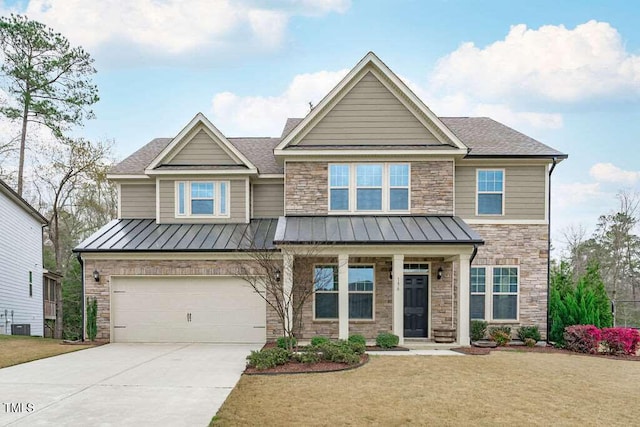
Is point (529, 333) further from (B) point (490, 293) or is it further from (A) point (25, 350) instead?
(A) point (25, 350)

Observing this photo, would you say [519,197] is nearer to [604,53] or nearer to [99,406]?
[604,53]

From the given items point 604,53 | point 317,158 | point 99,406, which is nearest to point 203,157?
point 317,158

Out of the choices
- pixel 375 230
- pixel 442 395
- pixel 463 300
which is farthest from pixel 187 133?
pixel 442 395

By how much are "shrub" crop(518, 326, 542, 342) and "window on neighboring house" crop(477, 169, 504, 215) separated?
4.13 m

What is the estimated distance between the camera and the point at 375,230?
47.8 feet

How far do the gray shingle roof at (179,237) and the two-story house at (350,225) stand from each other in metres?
0.07

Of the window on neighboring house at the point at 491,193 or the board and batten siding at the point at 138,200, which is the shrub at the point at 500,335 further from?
the board and batten siding at the point at 138,200

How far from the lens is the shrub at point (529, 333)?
1524 centimetres

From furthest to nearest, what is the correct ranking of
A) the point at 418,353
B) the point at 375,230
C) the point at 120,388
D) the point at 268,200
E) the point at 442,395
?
the point at 268,200 < the point at 375,230 < the point at 418,353 < the point at 120,388 < the point at 442,395

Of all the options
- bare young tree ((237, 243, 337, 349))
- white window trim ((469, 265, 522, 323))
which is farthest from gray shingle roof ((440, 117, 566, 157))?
bare young tree ((237, 243, 337, 349))

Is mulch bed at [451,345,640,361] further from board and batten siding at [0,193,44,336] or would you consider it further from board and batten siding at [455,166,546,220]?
board and batten siding at [0,193,44,336]

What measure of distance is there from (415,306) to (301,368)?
647cm

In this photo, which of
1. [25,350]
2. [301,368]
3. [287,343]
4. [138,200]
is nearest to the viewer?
[301,368]

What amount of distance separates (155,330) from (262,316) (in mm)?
3741
